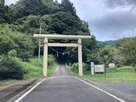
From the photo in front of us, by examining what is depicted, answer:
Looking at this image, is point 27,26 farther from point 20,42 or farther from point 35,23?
point 20,42

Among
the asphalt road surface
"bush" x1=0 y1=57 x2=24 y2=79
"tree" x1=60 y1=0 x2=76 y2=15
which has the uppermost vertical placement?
"tree" x1=60 y1=0 x2=76 y2=15

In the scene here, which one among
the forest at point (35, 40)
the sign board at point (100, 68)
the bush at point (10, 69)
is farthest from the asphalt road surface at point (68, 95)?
the sign board at point (100, 68)

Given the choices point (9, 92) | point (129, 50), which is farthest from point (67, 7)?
point (9, 92)

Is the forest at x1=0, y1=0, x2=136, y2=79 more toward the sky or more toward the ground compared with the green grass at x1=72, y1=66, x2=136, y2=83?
more toward the sky

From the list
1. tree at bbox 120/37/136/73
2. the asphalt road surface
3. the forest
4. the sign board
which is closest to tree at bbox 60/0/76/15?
the forest

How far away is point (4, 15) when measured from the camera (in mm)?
57375

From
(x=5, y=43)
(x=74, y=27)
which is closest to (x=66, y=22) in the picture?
(x=74, y=27)

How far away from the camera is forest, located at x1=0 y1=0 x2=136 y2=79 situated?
1114 inches

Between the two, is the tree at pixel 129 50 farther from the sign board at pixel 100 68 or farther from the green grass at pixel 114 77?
the sign board at pixel 100 68

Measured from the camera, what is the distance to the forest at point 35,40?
92.8ft

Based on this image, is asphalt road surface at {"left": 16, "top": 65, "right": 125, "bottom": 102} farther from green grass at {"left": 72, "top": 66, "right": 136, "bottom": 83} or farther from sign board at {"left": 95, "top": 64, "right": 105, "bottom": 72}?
sign board at {"left": 95, "top": 64, "right": 105, "bottom": 72}

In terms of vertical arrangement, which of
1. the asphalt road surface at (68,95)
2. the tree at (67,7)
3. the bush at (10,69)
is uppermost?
the tree at (67,7)

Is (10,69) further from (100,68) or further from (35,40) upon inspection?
(35,40)

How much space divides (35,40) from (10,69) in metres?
39.5
